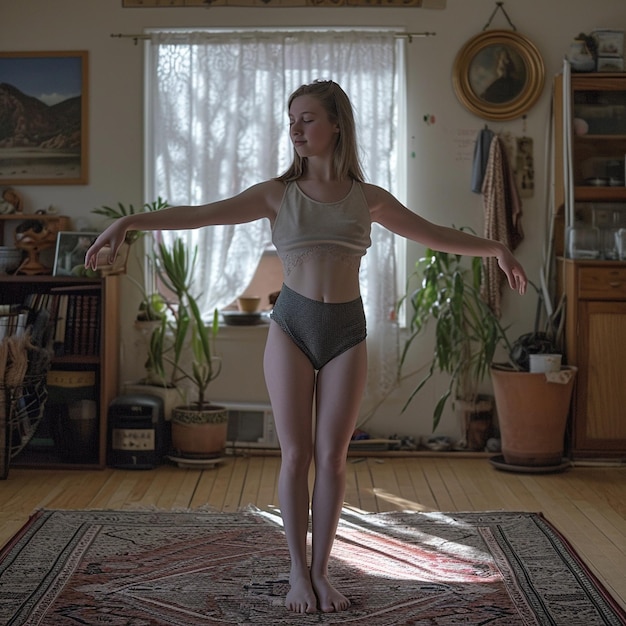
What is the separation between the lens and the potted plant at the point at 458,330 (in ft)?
16.0

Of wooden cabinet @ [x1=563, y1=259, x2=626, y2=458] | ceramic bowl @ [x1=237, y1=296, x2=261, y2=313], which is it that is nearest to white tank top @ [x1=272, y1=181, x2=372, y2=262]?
wooden cabinet @ [x1=563, y1=259, x2=626, y2=458]

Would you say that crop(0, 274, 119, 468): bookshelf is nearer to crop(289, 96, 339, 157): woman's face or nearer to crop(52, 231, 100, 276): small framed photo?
crop(52, 231, 100, 276): small framed photo

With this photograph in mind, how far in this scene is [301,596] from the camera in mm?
2768

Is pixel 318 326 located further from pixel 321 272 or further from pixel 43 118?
pixel 43 118

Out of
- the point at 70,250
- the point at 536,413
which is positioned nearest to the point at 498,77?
the point at 536,413

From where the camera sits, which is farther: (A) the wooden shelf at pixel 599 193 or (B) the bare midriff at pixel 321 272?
(A) the wooden shelf at pixel 599 193

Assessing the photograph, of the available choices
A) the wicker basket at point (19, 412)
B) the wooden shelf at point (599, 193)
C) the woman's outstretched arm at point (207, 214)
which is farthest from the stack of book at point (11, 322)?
the wooden shelf at point (599, 193)

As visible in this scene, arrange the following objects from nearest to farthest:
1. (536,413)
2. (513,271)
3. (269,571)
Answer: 1. (513,271)
2. (269,571)
3. (536,413)

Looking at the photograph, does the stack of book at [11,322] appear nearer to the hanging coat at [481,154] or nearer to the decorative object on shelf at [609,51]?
the hanging coat at [481,154]

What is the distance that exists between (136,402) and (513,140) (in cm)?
228

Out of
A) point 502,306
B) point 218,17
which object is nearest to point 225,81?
point 218,17

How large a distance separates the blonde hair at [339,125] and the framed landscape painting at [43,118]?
2547mm

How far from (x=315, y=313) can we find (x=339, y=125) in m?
0.53

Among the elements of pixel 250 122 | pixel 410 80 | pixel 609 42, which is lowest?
pixel 250 122
